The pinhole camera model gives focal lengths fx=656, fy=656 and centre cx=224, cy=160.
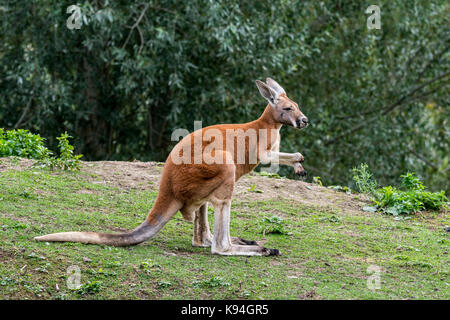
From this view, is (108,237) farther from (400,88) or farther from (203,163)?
(400,88)

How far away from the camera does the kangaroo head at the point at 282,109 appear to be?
5914 millimetres

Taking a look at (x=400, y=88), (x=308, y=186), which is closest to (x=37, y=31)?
(x=308, y=186)

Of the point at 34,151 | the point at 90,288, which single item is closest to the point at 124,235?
the point at 90,288

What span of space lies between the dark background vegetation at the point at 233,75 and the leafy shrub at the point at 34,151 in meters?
2.49

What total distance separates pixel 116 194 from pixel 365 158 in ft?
25.9

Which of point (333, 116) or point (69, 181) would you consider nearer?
point (69, 181)

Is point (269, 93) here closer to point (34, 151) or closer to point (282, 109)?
point (282, 109)

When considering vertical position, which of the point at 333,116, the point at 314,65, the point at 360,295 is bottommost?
the point at 360,295

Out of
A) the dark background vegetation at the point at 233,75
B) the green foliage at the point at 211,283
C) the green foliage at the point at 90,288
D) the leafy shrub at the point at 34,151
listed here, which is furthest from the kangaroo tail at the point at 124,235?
the dark background vegetation at the point at 233,75

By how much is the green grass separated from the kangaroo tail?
6 centimetres

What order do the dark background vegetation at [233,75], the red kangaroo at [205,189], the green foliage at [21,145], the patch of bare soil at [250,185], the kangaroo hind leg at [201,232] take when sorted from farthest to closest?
the dark background vegetation at [233,75], the green foliage at [21,145], the patch of bare soil at [250,185], the kangaroo hind leg at [201,232], the red kangaroo at [205,189]

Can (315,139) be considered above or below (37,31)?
below

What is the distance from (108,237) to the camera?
5.26m

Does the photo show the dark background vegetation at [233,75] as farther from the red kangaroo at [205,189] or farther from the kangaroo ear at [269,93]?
the red kangaroo at [205,189]
